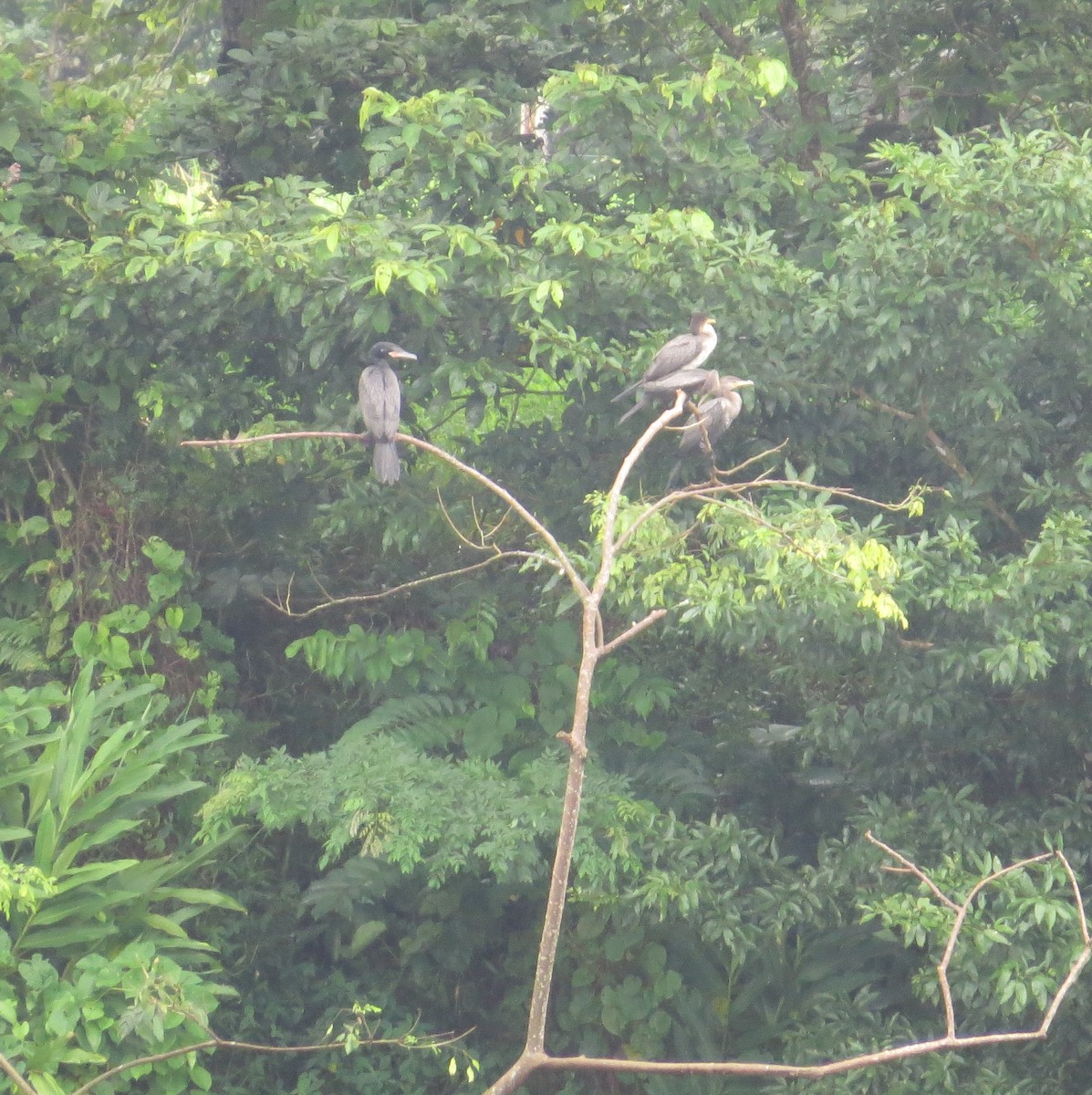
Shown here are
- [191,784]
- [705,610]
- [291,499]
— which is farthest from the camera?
[291,499]

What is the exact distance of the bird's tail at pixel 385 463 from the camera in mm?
5578

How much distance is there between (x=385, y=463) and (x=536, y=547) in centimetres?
95

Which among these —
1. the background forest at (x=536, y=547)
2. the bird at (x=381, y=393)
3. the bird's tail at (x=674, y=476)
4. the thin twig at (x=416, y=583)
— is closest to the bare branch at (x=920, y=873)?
the background forest at (x=536, y=547)

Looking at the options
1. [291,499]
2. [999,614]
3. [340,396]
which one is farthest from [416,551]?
[999,614]

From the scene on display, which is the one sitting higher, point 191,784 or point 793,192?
point 793,192

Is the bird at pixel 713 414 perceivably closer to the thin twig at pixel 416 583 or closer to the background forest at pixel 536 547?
the background forest at pixel 536 547

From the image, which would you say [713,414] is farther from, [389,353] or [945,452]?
[389,353]

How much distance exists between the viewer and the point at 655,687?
5.97 m

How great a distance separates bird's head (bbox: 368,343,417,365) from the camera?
5.34 meters

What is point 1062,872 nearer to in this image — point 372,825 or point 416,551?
point 372,825

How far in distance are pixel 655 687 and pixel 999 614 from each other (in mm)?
1932

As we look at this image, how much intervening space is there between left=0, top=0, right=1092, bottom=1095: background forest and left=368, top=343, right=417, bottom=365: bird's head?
0.08 meters

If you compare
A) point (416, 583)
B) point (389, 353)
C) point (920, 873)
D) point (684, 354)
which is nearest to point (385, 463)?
point (389, 353)

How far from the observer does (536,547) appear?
246 inches
